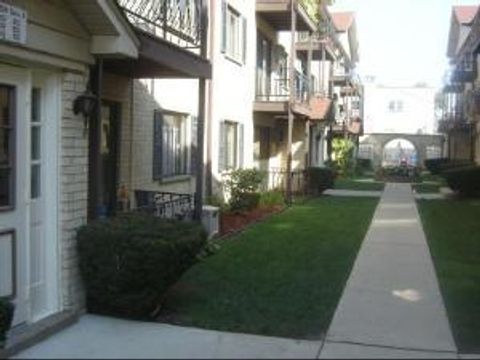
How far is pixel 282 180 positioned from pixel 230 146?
5.82 m

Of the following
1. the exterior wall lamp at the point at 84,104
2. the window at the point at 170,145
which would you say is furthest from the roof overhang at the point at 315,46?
the exterior wall lamp at the point at 84,104

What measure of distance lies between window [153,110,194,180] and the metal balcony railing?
23.2 feet

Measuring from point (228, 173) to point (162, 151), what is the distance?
407cm

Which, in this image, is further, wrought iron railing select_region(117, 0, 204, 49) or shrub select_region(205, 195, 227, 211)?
shrub select_region(205, 195, 227, 211)

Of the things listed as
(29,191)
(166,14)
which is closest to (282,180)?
(166,14)

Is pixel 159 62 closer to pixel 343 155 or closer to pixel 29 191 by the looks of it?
pixel 29 191

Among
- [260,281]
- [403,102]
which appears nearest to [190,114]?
[260,281]

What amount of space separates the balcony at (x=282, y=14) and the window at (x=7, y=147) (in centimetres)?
1550

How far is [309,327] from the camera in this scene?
25.3ft

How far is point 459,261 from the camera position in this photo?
39.2 ft

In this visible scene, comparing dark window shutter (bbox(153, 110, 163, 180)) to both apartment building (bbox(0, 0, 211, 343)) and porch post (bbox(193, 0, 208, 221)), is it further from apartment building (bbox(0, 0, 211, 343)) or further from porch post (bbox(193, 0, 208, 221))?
apartment building (bbox(0, 0, 211, 343))

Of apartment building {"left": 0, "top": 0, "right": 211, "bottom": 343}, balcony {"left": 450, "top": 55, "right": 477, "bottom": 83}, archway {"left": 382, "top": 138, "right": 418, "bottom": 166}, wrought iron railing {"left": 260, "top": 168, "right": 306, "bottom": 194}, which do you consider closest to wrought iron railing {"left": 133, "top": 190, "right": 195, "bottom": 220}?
apartment building {"left": 0, "top": 0, "right": 211, "bottom": 343}

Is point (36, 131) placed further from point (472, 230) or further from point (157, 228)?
point (472, 230)

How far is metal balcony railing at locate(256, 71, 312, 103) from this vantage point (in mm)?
23297
